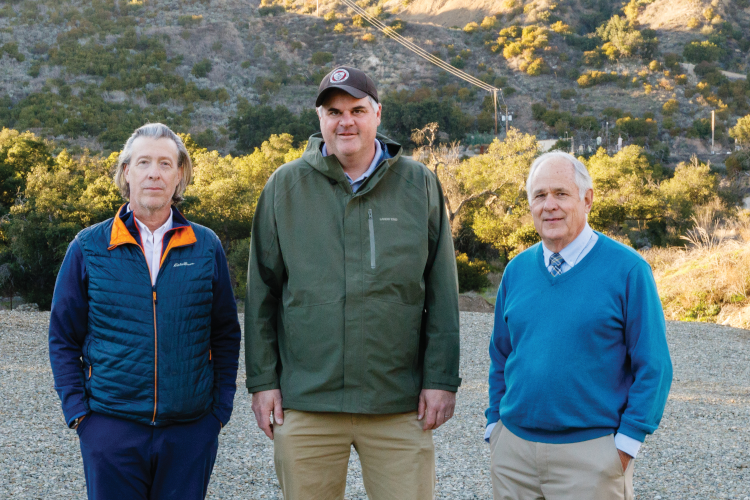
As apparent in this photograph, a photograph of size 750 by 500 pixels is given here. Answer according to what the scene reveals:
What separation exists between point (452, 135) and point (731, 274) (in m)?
31.5

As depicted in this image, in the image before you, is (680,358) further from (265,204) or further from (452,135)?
(452,135)

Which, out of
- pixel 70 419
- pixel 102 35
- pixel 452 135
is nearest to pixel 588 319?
pixel 70 419

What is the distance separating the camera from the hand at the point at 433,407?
86.0 inches

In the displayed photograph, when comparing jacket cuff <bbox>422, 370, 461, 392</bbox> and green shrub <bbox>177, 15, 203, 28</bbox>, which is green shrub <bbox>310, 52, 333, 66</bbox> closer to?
green shrub <bbox>177, 15, 203, 28</bbox>

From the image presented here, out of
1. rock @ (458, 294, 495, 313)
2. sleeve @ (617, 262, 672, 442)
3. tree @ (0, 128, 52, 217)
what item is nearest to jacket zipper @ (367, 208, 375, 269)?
sleeve @ (617, 262, 672, 442)

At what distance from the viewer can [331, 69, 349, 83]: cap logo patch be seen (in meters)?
2.15

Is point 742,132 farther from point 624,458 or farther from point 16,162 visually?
point 624,458

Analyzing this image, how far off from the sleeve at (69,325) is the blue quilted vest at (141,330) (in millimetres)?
27

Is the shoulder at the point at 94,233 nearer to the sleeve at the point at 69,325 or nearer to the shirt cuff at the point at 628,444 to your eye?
the sleeve at the point at 69,325

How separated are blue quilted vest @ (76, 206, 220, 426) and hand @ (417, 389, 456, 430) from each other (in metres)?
0.73

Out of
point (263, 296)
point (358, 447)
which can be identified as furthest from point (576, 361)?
point (263, 296)

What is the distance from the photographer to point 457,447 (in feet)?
17.5

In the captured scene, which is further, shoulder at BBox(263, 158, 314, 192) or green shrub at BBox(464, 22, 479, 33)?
green shrub at BBox(464, 22, 479, 33)

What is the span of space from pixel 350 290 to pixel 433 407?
499mm
